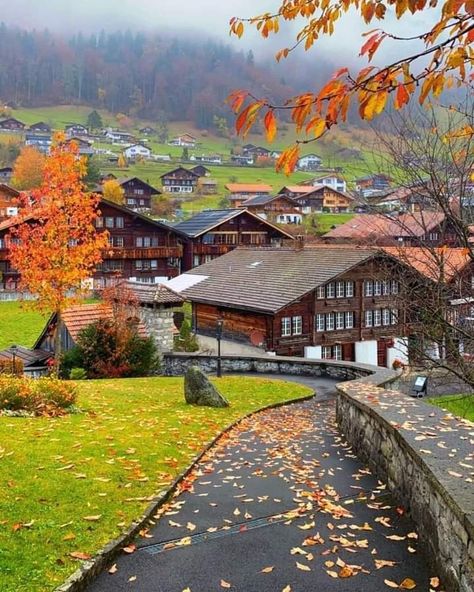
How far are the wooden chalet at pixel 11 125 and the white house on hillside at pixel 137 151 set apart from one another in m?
34.5

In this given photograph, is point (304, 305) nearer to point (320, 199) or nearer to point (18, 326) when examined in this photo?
point (18, 326)

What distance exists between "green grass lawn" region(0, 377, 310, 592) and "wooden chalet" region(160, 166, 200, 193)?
373ft

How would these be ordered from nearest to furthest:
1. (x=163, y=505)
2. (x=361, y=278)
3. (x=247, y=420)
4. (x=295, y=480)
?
1. (x=163, y=505)
2. (x=295, y=480)
3. (x=247, y=420)
4. (x=361, y=278)

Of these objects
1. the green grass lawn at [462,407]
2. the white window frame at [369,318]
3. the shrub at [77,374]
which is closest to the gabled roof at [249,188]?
the white window frame at [369,318]

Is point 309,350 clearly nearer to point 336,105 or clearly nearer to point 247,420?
point 247,420

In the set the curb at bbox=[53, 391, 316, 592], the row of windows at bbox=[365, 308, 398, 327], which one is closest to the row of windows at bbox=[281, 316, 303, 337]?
the row of windows at bbox=[365, 308, 398, 327]

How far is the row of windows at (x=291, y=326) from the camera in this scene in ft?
107

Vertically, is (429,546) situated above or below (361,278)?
below

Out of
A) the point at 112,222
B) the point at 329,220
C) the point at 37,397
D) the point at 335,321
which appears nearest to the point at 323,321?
the point at 335,321

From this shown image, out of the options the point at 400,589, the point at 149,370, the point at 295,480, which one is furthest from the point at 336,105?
the point at 149,370

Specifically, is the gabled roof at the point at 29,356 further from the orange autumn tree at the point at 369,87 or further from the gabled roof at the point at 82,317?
the orange autumn tree at the point at 369,87

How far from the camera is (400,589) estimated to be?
5.57 metres

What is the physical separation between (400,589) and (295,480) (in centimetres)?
340

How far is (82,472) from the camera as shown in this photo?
8219 mm
